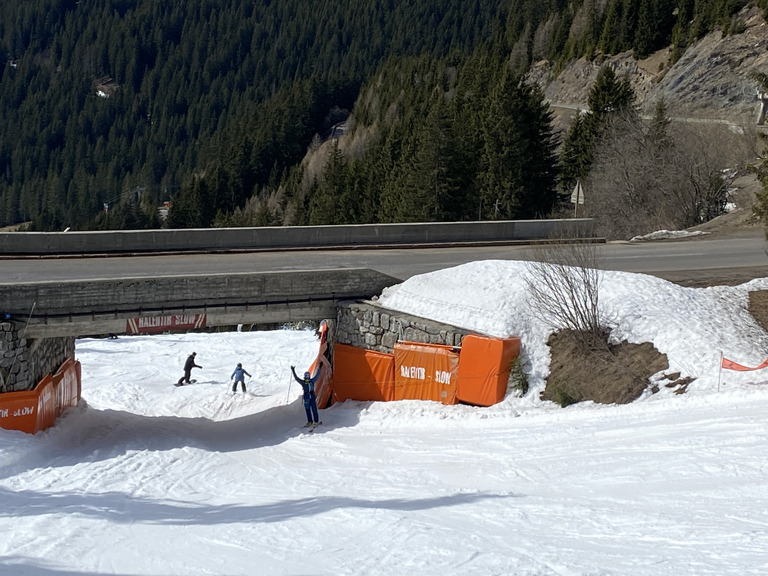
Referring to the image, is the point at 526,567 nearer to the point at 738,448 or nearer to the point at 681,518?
the point at 681,518

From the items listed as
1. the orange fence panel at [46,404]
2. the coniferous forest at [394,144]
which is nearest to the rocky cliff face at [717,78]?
the coniferous forest at [394,144]

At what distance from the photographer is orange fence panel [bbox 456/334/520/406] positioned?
16.0m

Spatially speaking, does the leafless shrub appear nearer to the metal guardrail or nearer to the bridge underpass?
the bridge underpass

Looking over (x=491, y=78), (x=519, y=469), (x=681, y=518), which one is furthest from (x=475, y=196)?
(x=681, y=518)

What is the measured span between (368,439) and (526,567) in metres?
7.58

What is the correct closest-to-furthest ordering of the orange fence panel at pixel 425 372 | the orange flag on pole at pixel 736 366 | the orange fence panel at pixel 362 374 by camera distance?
the orange flag on pole at pixel 736 366
the orange fence panel at pixel 425 372
the orange fence panel at pixel 362 374

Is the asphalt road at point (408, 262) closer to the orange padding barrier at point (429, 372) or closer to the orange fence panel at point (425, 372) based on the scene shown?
the orange padding barrier at point (429, 372)

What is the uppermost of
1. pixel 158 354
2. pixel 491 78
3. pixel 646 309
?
pixel 491 78

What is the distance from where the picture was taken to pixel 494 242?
24.5 meters

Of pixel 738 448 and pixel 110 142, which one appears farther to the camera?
pixel 110 142

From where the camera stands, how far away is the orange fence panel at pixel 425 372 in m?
16.6

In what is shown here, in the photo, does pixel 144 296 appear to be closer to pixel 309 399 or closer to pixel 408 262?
pixel 309 399

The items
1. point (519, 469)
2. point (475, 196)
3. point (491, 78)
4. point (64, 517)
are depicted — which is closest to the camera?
point (64, 517)

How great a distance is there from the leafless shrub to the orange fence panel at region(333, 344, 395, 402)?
3246 millimetres
